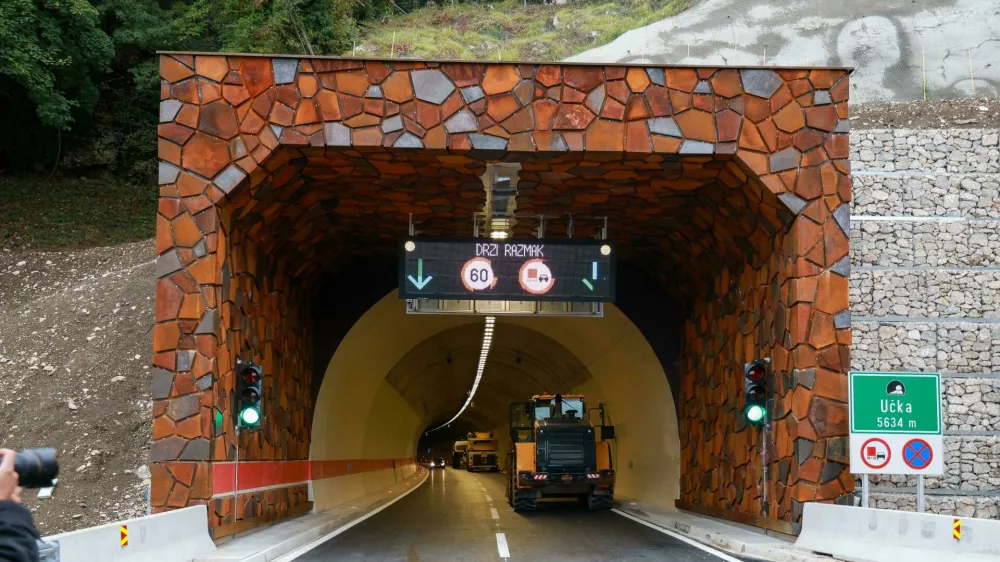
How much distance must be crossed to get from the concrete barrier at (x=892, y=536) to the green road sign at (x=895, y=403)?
120cm

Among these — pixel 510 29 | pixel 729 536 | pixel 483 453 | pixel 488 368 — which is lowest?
pixel 483 453

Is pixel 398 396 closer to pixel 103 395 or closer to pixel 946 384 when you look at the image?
pixel 103 395

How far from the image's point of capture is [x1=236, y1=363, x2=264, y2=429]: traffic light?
1532 centimetres

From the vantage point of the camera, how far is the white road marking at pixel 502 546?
46.6 ft

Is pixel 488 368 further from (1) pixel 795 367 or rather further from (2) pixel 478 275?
(1) pixel 795 367

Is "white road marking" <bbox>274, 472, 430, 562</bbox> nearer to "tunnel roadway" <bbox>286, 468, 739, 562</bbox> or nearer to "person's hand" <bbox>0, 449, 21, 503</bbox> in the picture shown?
"tunnel roadway" <bbox>286, 468, 739, 562</bbox>

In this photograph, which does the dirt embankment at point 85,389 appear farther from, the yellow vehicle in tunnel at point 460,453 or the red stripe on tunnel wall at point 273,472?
the yellow vehicle in tunnel at point 460,453

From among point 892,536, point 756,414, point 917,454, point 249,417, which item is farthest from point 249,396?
point 917,454

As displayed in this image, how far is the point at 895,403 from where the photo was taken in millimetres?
13133

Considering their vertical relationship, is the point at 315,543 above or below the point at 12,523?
below

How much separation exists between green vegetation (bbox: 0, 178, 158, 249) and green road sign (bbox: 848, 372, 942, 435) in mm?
27541

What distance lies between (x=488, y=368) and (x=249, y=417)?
89.4 feet

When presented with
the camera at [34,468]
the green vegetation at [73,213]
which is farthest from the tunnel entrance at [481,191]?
the green vegetation at [73,213]

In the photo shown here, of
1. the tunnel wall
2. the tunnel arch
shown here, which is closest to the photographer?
the tunnel wall
